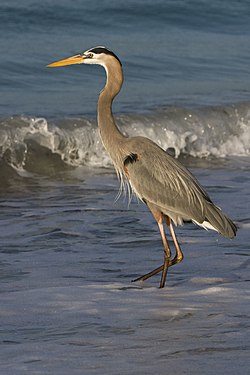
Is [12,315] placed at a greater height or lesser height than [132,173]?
lesser

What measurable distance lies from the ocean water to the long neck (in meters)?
0.80

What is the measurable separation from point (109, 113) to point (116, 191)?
247 centimetres

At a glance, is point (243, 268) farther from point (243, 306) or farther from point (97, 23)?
point (97, 23)

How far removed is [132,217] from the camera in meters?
9.07

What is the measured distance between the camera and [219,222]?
23.6ft

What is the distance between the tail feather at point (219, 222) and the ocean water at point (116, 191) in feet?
0.90

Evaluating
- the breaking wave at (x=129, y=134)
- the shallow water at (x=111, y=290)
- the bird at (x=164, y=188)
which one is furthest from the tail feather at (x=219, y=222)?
the breaking wave at (x=129, y=134)

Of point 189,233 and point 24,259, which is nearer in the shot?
point 24,259

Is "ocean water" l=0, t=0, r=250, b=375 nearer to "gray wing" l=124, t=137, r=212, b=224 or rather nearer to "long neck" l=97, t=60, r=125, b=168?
"gray wing" l=124, t=137, r=212, b=224

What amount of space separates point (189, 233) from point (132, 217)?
2.22ft

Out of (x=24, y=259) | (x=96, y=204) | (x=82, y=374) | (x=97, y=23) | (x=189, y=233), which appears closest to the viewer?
(x=82, y=374)

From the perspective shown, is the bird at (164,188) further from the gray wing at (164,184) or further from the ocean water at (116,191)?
the ocean water at (116,191)

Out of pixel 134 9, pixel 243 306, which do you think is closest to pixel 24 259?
pixel 243 306

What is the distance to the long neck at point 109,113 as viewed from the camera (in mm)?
7621
